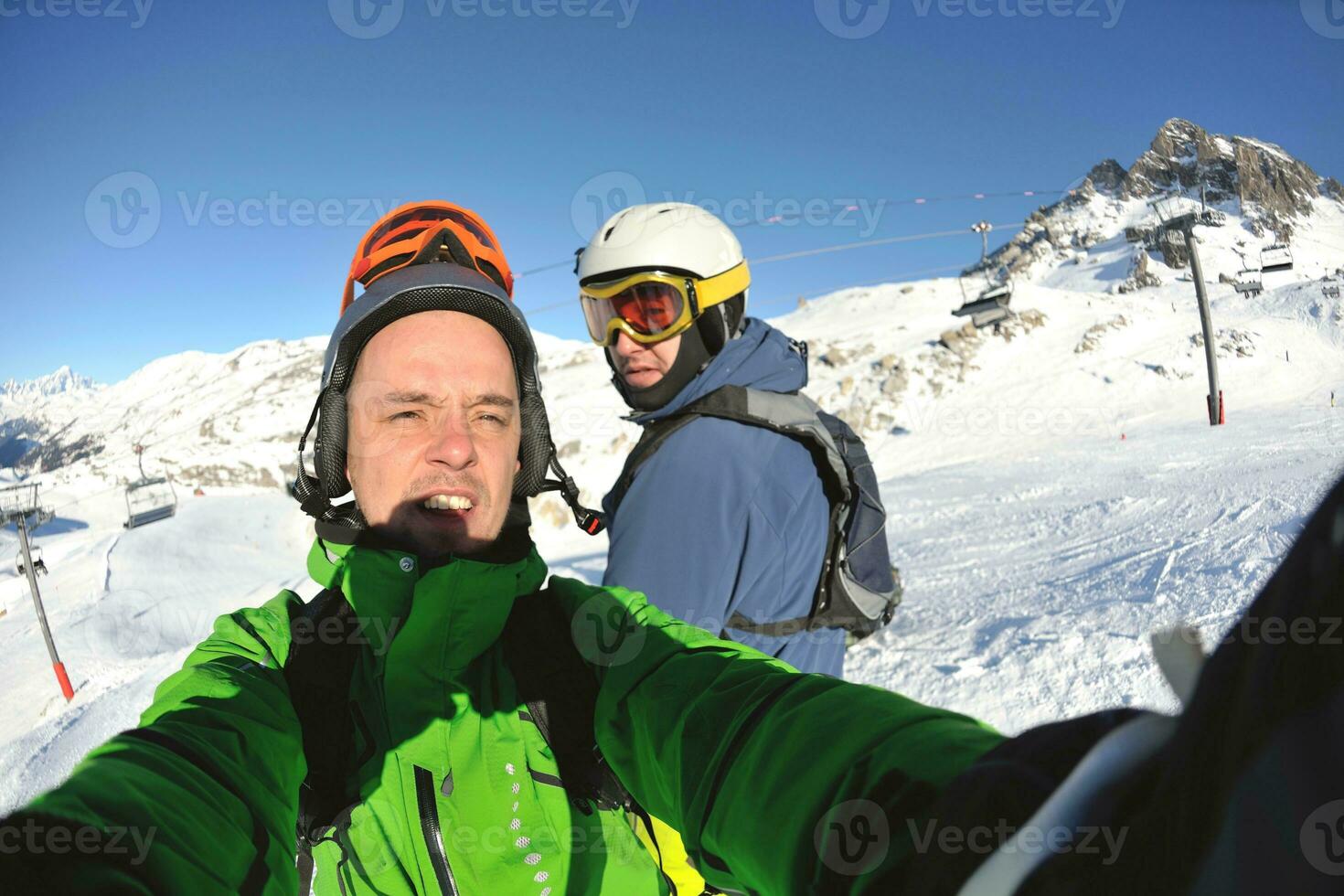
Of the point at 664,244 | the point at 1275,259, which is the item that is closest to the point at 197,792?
the point at 664,244

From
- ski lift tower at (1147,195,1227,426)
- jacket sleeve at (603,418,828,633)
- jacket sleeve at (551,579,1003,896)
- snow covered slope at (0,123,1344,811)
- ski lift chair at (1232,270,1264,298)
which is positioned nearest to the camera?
jacket sleeve at (551,579,1003,896)

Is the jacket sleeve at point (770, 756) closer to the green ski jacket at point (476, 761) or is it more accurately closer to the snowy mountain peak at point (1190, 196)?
the green ski jacket at point (476, 761)

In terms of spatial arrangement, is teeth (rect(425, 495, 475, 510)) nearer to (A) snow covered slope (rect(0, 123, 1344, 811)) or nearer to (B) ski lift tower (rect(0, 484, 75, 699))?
(A) snow covered slope (rect(0, 123, 1344, 811))

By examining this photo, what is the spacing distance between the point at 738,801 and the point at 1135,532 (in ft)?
26.3

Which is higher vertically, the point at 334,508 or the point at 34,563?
the point at 34,563

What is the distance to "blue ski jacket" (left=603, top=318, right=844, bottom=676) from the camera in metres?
2.36

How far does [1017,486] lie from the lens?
40.8 feet

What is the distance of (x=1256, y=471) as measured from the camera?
810 centimetres

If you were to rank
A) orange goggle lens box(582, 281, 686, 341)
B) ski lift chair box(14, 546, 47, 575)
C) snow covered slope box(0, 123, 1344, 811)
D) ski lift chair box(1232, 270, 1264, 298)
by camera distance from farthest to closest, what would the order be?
ski lift chair box(14, 546, 47, 575) < ski lift chair box(1232, 270, 1264, 298) < snow covered slope box(0, 123, 1344, 811) < orange goggle lens box(582, 281, 686, 341)

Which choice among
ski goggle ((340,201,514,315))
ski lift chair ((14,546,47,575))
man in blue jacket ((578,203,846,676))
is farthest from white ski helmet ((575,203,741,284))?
ski lift chair ((14,546,47,575))

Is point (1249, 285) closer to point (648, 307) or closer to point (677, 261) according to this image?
point (677, 261)

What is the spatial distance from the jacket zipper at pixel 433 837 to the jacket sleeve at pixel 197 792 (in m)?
0.28

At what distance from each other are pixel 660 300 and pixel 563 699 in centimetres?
249

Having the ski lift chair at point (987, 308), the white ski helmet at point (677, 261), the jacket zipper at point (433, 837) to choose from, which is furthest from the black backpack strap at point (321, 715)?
the ski lift chair at point (987, 308)
